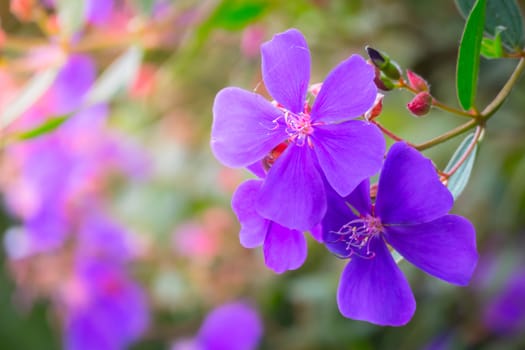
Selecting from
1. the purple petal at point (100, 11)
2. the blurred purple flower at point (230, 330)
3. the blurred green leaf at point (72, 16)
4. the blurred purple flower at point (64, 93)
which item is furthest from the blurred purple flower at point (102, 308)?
the blurred green leaf at point (72, 16)

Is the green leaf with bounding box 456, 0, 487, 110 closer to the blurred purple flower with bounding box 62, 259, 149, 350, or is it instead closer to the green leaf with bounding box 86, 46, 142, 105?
the green leaf with bounding box 86, 46, 142, 105

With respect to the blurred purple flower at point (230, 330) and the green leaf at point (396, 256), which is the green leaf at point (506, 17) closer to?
the green leaf at point (396, 256)

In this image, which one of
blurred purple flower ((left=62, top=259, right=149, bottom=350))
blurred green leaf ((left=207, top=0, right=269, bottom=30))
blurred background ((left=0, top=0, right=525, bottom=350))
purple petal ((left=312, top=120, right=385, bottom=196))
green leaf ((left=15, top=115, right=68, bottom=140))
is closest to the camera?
purple petal ((left=312, top=120, right=385, bottom=196))

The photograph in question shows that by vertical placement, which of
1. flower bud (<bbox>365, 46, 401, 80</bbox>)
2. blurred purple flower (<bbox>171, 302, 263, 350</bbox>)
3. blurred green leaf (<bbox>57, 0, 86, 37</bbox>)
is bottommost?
blurred purple flower (<bbox>171, 302, 263, 350</bbox>)

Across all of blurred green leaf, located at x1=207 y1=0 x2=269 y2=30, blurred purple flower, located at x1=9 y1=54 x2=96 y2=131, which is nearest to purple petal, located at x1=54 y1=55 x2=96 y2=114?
blurred purple flower, located at x1=9 y1=54 x2=96 y2=131

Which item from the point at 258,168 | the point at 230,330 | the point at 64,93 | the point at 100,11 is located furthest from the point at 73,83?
the point at 258,168

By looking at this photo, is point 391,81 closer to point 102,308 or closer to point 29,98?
point 29,98
